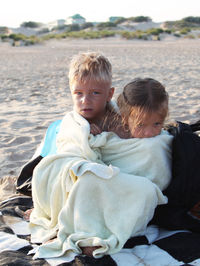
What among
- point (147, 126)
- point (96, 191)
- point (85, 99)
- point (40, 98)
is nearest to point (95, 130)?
point (85, 99)

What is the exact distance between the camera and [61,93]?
320 inches

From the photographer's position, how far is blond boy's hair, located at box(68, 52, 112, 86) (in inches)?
113

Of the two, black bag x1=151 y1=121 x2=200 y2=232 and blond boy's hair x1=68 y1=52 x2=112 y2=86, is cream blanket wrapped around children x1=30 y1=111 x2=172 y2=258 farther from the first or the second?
blond boy's hair x1=68 y1=52 x2=112 y2=86

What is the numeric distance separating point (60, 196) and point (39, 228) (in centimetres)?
32

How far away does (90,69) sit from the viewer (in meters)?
2.86

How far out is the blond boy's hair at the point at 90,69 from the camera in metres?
2.86

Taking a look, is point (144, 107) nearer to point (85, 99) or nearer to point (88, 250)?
point (85, 99)

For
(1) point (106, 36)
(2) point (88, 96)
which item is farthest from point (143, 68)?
(1) point (106, 36)

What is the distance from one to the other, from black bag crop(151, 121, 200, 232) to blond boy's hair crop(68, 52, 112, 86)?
0.71 metres

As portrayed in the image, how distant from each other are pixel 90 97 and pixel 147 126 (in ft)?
1.58

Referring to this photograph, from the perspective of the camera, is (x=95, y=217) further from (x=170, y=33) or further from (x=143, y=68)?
(x=170, y=33)

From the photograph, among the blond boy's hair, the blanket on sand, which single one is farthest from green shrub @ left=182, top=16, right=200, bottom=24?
the blanket on sand

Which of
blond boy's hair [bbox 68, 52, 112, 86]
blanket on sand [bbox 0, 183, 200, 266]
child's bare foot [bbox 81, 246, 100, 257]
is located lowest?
blanket on sand [bbox 0, 183, 200, 266]

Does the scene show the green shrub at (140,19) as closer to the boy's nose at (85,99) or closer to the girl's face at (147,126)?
the boy's nose at (85,99)
